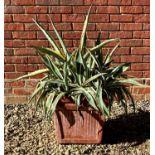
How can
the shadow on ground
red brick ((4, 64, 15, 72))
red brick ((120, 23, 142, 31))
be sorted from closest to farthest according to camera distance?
the shadow on ground → red brick ((120, 23, 142, 31)) → red brick ((4, 64, 15, 72))

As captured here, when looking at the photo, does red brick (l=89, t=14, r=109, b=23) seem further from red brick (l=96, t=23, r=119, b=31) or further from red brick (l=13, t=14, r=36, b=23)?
red brick (l=13, t=14, r=36, b=23)

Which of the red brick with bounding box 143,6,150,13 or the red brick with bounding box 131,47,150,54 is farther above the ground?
the red brick with bounding box 143,6,150,13

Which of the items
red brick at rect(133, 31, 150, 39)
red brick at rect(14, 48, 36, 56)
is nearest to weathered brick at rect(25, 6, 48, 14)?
red brick at rect(14, 48, 36, 56)

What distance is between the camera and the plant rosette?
12.8ft

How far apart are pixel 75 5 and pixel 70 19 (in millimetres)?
166

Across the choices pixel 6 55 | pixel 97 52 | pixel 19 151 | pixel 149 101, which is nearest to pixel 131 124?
pixel 149 101

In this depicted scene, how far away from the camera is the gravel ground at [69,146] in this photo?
409 centimetres

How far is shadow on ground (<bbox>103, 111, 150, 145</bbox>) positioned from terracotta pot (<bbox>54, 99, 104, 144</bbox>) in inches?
8.3

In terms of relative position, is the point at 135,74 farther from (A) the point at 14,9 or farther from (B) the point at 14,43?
(A) the point at 14,9

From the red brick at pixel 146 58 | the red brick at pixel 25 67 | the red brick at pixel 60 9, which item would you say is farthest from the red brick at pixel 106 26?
the red brick at pixel 25 67

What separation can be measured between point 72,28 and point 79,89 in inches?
46.3

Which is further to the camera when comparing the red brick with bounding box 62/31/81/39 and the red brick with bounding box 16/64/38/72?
the red brick with bounding box 16/64/38/72

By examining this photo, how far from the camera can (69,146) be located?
13.6 ft

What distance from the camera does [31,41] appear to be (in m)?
4.95
